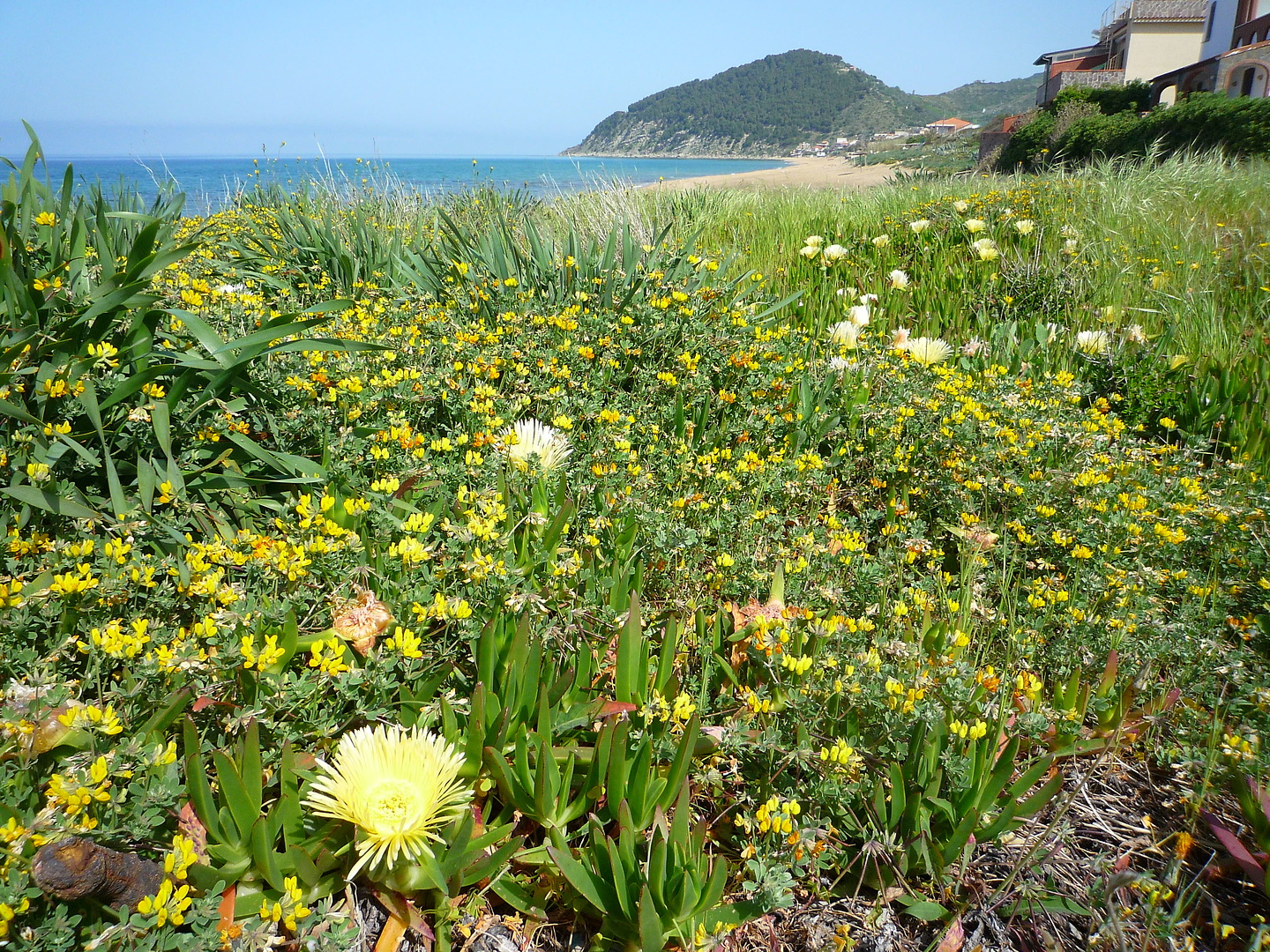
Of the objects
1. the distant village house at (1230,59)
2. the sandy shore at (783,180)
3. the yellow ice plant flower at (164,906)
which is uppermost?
the distant village house at (1230,59)

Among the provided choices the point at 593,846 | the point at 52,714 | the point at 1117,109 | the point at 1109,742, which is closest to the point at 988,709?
the point at 1109,742

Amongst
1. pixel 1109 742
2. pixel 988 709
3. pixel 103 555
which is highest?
pixel 103 555

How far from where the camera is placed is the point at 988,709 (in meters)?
1.55

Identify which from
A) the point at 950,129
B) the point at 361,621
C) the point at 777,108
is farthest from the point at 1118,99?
the point at 777,108

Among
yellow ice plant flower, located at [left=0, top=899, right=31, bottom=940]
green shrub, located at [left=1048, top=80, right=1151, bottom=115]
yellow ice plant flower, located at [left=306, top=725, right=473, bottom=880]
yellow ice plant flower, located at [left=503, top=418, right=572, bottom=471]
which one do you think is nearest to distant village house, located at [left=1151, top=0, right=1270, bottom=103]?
green shrub, located at [left=1048, top=80, right=1151, bottom=115]

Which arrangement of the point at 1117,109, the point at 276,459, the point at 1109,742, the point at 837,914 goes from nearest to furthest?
the point at 837,914 → the point at 1109,742 → the point at 276,459 → the point at 1117,109

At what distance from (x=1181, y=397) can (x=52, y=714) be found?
407cm

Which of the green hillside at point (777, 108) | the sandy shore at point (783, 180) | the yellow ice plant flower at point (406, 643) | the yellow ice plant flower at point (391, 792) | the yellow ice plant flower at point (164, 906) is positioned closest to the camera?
the yellow ice plant flower at point (164, 906)

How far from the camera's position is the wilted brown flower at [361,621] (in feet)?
4.93

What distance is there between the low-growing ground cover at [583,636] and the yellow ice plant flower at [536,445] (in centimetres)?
2

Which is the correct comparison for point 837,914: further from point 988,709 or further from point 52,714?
point 52,714

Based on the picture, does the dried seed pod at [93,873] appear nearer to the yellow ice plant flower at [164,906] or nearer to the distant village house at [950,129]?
the yellow ice plant flower at [164,906]

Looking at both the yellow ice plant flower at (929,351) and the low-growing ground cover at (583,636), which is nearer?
the low-growing ground cover at (583,636)

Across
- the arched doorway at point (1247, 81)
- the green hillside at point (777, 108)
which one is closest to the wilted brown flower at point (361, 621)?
the arched doorway at point (1247, 81)
